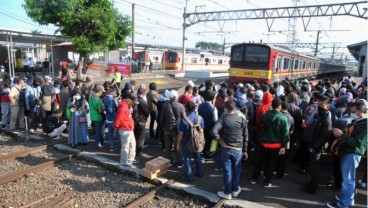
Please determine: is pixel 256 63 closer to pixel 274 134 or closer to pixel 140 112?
pixel 140 112

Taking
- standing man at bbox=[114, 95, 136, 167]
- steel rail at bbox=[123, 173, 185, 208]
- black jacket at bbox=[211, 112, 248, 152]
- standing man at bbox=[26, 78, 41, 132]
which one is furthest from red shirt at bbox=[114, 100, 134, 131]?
standing man at bbox=[26, 78, 41, 132]

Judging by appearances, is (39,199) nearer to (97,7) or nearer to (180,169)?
(180,169)

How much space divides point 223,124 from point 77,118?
166 inches

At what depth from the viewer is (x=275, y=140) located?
4887mm

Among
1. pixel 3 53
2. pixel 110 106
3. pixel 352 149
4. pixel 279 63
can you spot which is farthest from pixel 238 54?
pixel 3 53

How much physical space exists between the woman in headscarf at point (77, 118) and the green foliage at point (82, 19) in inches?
340

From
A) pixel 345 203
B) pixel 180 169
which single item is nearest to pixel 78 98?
pixel 180 169

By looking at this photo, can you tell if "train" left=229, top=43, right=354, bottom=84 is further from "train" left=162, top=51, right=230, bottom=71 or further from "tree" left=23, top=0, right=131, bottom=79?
"train" left=162, top=51, right=230, bottom=71

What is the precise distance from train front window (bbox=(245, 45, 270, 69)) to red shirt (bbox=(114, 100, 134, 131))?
908cm

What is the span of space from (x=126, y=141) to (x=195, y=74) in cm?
2356

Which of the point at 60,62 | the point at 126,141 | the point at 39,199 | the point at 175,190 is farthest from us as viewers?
the point at 60,62

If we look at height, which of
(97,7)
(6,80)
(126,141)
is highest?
(97,7)

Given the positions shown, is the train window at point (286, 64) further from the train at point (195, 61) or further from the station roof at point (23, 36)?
the train at point (195, 61)

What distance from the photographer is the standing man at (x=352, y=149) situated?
Result: 13.5 feet
